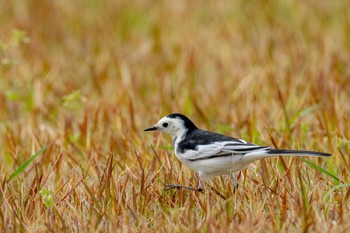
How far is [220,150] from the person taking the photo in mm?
4570

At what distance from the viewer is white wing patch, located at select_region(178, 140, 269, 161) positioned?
14.6ft

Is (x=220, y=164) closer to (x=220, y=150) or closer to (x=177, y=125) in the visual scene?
(x=220, y=150)

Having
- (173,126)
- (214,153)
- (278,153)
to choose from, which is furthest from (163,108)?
(278,153)

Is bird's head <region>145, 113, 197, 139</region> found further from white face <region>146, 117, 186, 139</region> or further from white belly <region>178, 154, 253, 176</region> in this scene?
white belly <region>178, 154, 253, 176</region>

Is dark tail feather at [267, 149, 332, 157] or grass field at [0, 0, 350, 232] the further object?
grass field at [0, 0, 350, 232]

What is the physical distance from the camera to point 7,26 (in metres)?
9.88

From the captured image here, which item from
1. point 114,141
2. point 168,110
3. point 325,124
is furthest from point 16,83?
point 325,124

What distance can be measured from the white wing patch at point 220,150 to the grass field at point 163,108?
214mm

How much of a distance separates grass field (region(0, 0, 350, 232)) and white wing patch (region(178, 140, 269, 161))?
214 mm

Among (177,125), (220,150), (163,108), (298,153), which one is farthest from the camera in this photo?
(163,108)

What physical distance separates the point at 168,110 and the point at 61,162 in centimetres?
171

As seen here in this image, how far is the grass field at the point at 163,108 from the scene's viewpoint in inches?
173

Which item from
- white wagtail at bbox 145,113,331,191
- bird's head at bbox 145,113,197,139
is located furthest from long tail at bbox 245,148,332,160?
bird's head at bbox 145,113,197,139

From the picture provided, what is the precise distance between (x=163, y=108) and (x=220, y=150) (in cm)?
254
